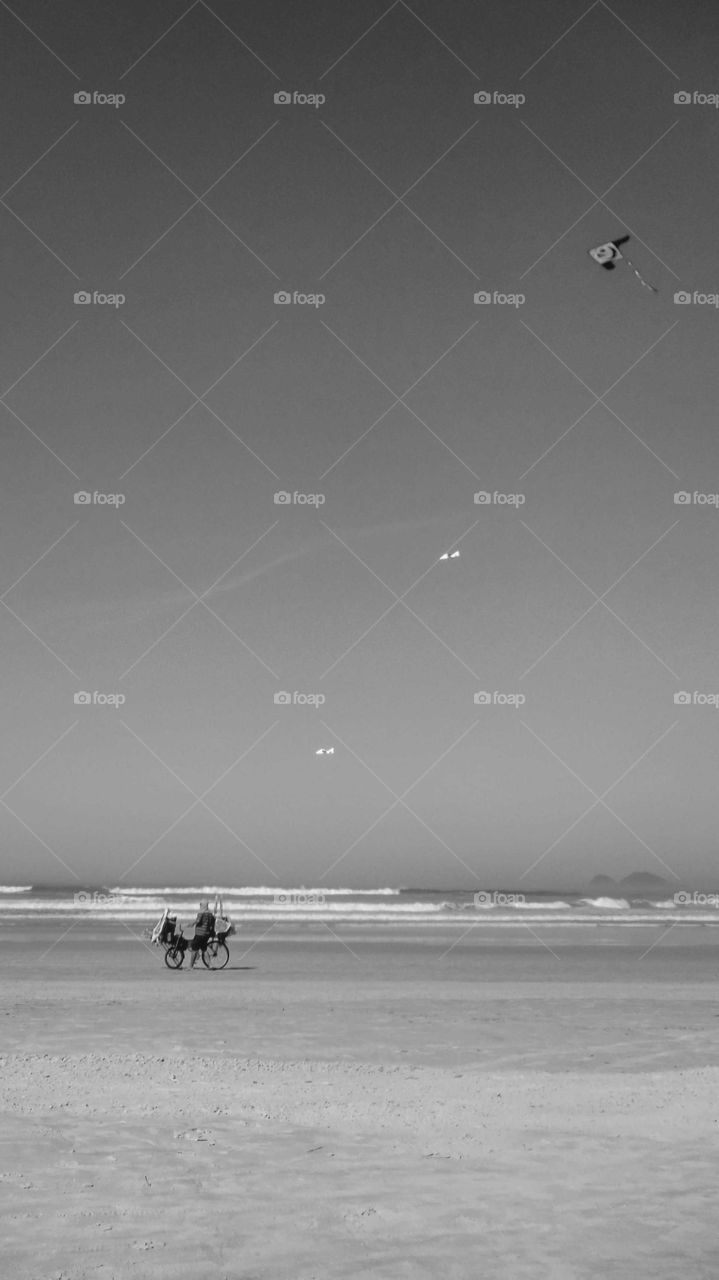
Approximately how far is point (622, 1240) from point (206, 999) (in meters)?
12.6

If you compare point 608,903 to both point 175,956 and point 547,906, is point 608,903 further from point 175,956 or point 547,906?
point 175,956

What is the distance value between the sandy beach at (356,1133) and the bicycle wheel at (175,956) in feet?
13.4

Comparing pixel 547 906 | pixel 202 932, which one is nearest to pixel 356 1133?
pixel 202 932

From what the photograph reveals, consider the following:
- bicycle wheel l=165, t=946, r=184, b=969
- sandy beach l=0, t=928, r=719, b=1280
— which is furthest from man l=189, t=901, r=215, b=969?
sandy beach l=0, t=928, r=719, b=1280

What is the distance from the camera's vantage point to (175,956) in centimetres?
2394

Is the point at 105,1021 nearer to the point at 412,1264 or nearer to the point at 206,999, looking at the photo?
the point at 206,999

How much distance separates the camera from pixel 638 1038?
589 inches

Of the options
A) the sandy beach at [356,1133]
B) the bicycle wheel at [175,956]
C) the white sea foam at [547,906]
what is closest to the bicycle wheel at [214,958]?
the bicycle wheel at [175,956]

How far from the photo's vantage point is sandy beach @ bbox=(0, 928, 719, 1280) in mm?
6656

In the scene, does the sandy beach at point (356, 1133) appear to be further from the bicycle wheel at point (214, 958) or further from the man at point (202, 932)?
the bicycle wheel at point (214, 958)

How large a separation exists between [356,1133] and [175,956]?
14.9m

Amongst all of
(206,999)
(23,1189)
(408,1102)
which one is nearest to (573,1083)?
(408,1102)

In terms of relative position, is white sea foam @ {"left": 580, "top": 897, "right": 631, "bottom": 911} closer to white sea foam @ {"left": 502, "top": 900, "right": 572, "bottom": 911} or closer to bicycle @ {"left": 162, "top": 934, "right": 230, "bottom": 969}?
white sea foam @ {"left": 502, "top": 900, "right": 572, "bottom": 911}

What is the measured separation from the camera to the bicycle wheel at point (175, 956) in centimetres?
2392
